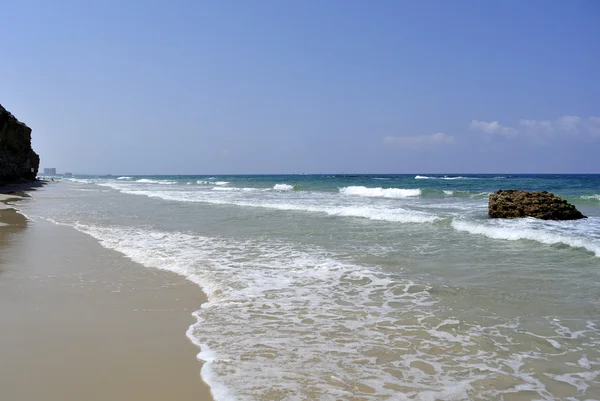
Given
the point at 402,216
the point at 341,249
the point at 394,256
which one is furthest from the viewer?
the point at 402,216

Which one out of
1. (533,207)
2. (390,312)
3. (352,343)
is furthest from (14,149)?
(352,343)

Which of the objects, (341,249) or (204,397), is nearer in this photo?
(204,397)

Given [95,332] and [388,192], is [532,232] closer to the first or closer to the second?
[95,332]

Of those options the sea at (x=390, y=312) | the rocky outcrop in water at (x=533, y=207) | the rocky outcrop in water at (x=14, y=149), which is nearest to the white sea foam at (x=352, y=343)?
the sea at (x=390, y=312)

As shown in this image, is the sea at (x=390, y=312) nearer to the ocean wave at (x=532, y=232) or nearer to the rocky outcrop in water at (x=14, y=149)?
the ocean wave at (x=532, y=232)

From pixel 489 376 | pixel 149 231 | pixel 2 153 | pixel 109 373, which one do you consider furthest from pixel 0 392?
pixel 2 153

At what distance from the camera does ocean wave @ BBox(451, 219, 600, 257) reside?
357 inches

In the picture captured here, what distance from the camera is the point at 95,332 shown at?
160 inches

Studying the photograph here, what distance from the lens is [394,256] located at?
26.9 ft

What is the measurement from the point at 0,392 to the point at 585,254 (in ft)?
30.5

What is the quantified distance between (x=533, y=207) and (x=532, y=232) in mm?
4088

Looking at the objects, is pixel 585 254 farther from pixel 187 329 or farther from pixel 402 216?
pixel 187 329

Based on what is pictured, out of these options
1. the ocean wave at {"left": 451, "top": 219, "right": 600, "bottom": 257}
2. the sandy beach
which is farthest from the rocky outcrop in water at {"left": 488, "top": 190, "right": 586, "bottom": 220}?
the sandy beach

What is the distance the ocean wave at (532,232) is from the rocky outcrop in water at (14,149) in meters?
37.8
